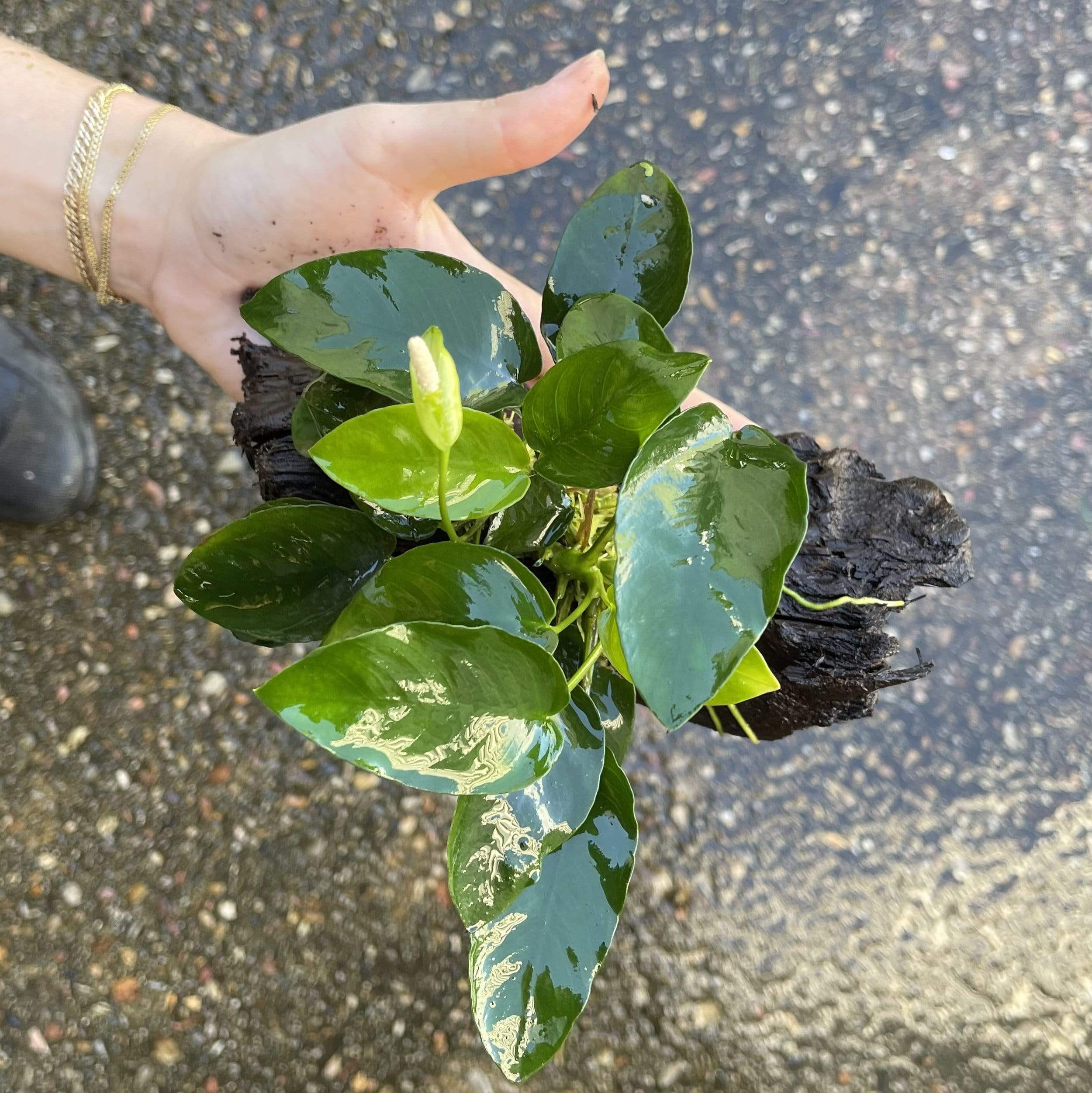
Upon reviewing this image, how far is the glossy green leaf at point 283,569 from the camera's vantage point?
679 millimetres

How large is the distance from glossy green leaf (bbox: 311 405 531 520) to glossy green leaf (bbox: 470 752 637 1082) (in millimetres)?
219

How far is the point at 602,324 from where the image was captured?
0.64m

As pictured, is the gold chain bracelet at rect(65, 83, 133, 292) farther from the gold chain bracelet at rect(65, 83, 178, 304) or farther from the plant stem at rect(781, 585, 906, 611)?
the plant stem at rect(781, 585, 906, 611)

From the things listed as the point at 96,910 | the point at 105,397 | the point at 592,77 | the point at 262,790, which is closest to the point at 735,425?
the point at 592,77

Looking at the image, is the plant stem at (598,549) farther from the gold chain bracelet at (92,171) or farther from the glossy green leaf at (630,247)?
the gold chain bracelet at (92,171)

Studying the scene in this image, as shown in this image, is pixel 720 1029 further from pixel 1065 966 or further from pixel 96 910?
pixel 96 910

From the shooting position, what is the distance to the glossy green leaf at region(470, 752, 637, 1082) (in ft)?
2.14

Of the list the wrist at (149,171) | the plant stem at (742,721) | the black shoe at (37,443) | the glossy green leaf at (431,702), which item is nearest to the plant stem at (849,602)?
the plant stem at (742,721)

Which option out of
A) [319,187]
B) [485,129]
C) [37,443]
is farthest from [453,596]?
[37,443]

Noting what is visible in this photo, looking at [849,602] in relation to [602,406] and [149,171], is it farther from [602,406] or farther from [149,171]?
[149,171]

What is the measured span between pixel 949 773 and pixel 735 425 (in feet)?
2.16

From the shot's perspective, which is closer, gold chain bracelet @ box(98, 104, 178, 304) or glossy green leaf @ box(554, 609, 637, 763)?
glossy green leaf @ box(554, 609, 637, 763)

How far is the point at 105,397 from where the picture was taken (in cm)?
135

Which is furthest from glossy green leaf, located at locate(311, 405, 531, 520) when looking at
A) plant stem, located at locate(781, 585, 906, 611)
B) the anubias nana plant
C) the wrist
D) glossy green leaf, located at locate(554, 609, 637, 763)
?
the wrist
